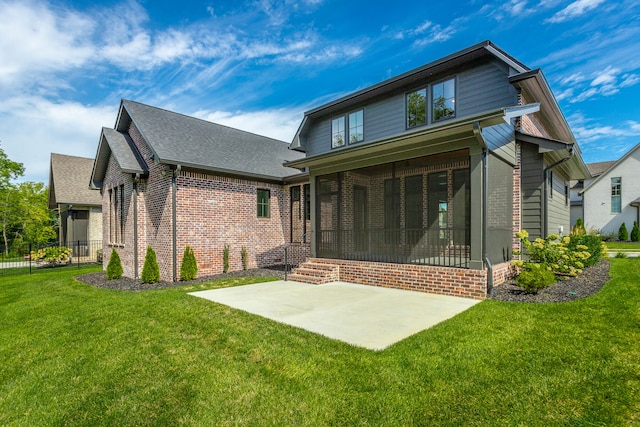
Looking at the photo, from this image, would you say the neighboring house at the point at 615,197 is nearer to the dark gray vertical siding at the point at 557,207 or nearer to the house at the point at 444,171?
the house at the point at 444,171

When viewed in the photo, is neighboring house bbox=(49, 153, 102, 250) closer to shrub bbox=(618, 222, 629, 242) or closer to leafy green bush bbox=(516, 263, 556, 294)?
leafy green bush bbox=(516, 263, 556, 294)

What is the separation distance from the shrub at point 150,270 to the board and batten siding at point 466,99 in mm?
6980

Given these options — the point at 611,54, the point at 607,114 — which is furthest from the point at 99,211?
the point at 607,114

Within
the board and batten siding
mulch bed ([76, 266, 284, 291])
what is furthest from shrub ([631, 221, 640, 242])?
mulch bed ([76, 266, 284, 291])

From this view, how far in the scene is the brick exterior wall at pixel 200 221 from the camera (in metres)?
10.1

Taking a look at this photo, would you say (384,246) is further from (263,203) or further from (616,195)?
(616,195)

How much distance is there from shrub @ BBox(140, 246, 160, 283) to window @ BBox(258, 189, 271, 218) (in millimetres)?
4116

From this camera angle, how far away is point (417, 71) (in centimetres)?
1001

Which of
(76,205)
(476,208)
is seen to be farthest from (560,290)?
(76,205)

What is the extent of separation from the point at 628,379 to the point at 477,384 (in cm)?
138

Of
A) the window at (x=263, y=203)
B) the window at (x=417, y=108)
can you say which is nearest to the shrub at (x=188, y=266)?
the window at (x=263, y=203)

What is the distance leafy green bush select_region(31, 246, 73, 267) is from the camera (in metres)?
15.5

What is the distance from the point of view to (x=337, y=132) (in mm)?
12914

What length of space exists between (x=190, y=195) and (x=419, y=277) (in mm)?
7433
